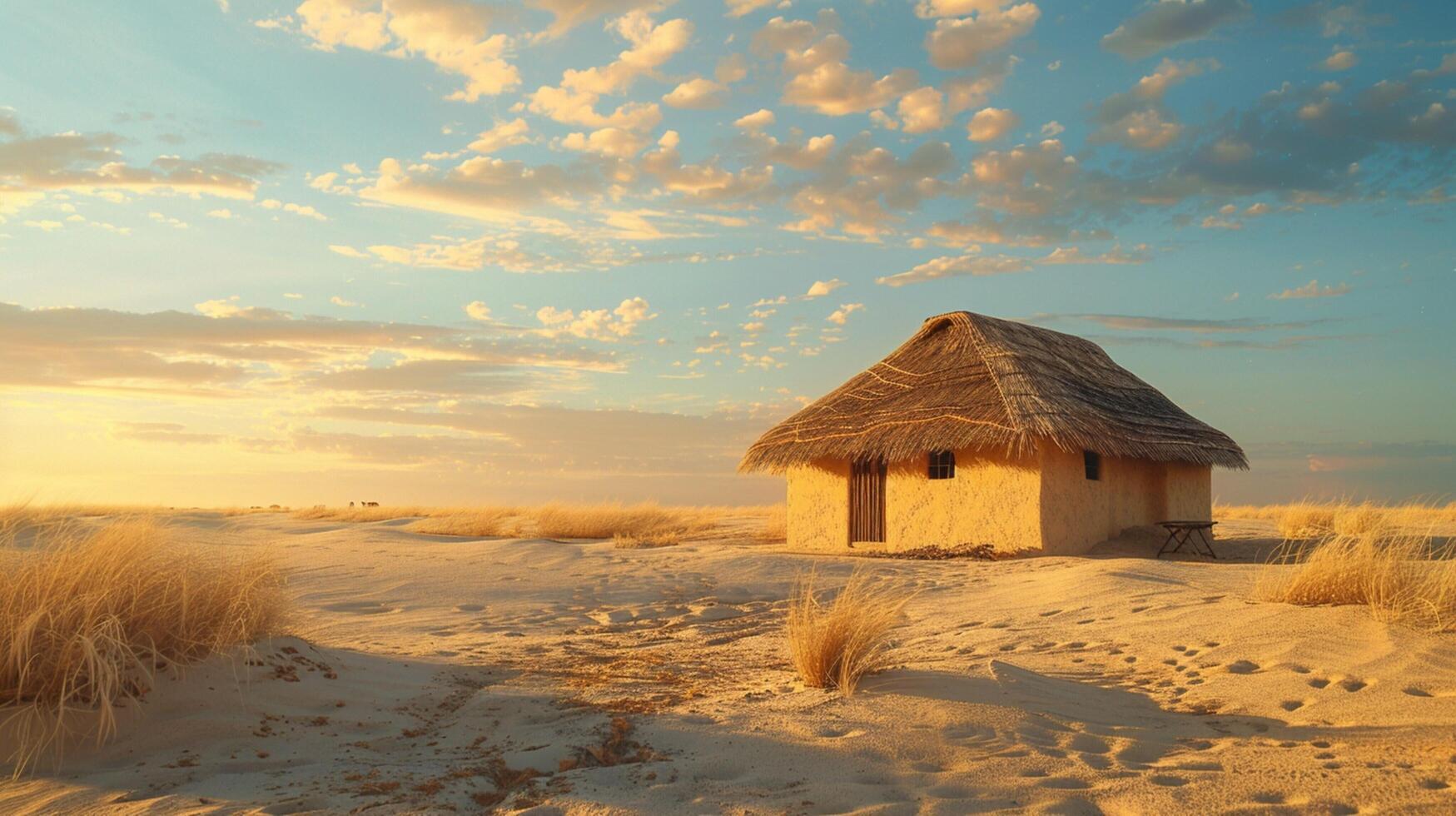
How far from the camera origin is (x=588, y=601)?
35.6ft

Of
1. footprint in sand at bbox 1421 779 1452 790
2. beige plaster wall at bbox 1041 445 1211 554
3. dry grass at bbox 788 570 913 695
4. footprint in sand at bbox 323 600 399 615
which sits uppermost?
beige plaster wall at bbox 1041 445 1211 554

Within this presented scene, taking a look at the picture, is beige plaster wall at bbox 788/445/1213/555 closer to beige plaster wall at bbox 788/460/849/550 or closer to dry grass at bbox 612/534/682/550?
beige plaster wall at bbox 788/460/849/550

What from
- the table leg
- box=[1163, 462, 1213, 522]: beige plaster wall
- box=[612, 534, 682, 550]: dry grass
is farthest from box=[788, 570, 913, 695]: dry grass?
box=[1163, 462, 1213, 522]: beige plaster wall

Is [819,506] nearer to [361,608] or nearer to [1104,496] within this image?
[1104,496]

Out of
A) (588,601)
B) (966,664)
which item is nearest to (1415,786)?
(966,664)

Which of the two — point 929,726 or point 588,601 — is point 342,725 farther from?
point 588,601

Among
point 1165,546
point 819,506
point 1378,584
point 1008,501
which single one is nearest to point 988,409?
point 1008,501

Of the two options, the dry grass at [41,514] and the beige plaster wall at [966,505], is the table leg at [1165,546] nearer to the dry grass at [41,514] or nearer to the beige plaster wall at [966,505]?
the beige plaster wall at [966,505]

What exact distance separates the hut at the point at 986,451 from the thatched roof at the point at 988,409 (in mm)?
34

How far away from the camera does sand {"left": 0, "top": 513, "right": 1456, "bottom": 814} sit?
3.82 meters

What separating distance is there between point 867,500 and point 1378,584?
33.3 feet

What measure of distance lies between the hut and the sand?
19.2 feet

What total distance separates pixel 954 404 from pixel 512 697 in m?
10.7

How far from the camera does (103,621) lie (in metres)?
4.74
